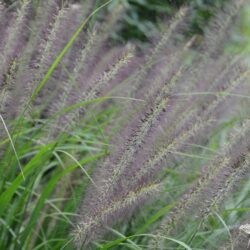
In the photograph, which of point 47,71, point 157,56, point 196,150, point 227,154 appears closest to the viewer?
point 227,154

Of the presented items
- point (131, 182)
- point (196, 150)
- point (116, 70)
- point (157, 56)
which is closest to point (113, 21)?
point (157, 56)

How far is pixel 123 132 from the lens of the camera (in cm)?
208

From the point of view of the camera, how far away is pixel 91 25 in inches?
93.7

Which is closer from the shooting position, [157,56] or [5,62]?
[5,62]

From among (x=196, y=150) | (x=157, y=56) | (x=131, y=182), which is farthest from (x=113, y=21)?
(x=131, y=182)

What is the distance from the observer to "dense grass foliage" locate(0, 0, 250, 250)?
6.44 ft

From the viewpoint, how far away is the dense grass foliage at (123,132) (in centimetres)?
196

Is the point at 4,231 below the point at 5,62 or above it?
below

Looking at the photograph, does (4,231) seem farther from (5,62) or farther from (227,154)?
(227,154)

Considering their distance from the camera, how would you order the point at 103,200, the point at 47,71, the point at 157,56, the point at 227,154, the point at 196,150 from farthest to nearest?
the point at 196,150 → the point at 157,56 → the point at 47,71 → the point at 227,154 → the point at 103,200

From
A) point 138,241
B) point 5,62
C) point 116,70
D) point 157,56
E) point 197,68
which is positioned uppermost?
point 5,62

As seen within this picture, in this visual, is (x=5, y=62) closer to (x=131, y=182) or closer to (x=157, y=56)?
(x=131, y=182)

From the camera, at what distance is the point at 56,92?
2.71m

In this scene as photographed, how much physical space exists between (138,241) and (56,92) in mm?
685
